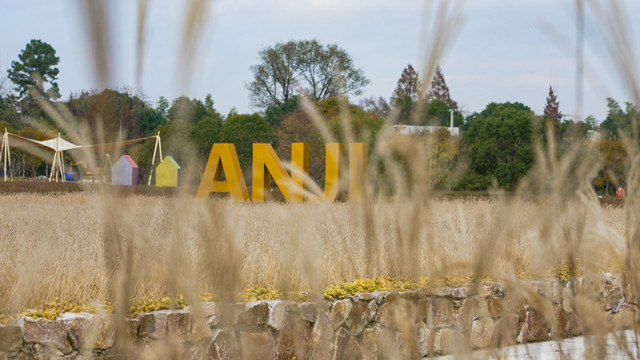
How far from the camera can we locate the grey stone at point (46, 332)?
3508 mm

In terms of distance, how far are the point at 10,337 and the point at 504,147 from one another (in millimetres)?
24487

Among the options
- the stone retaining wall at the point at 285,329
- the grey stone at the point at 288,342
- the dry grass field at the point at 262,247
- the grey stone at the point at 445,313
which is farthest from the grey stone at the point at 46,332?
the grey stone at the point at 445,313

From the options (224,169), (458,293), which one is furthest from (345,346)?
(224,169)

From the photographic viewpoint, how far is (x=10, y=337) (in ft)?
11.3

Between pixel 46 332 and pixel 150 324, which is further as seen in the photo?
pixel 150 324

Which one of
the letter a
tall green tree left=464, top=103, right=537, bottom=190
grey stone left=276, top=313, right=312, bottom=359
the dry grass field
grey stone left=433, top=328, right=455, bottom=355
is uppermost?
tall green tree left=464, top=103, right=537, bottom=190

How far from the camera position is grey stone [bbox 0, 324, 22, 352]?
3.42 metres

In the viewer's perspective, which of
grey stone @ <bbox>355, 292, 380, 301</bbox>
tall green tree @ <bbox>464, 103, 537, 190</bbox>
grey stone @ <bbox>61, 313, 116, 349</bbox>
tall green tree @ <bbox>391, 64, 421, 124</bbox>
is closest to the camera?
tall green tree @ <bbox>391, 64, 421, 124</bbox>

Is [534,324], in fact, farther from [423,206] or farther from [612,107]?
[423,206]

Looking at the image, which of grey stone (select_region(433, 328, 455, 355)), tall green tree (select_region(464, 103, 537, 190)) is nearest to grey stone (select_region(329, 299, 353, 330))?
grey stone (select_region(433, 328, 455, 355))

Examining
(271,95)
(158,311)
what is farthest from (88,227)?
(271,95)

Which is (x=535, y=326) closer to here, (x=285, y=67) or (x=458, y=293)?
(x=458, y=293)

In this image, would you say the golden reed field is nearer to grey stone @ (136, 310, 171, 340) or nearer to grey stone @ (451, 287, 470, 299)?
grey stone @ (136, 310, 171, 340)

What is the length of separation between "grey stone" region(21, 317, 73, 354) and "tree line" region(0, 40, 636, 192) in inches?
43.6
